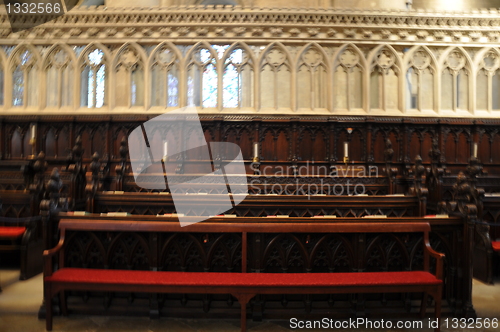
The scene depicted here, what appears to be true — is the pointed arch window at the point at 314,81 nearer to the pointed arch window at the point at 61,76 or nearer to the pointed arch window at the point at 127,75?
the pointed arch window at the point at 127,75

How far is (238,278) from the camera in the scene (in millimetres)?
3078

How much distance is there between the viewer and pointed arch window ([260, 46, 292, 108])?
928 cm

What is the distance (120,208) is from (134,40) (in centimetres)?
638

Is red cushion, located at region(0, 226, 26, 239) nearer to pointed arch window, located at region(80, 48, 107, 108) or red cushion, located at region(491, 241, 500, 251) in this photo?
pointed arch window, located at region(80, 48, 107, 108)

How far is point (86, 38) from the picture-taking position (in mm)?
9375

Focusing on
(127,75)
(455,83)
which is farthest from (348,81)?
(127,75)

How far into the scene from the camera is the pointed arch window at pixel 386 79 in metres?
9.28

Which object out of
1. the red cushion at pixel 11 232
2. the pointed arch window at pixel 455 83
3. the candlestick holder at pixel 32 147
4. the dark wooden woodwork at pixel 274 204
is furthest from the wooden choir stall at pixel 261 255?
the pointed arch window at pixel 455 83

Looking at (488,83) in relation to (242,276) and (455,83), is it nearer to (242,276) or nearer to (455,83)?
(455,83)

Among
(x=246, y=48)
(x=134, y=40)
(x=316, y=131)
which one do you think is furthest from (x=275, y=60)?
(x=134, y=40)

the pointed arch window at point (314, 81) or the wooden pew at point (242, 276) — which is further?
the pointed arch window at point (314, 81)

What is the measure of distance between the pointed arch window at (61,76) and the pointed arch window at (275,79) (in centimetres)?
586

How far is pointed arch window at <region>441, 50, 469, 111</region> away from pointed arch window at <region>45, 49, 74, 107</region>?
1132cm

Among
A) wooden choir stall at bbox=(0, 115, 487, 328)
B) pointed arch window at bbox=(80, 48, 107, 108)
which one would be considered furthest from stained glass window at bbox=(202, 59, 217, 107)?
wooden choir stall at bbox=(0, 115, 487, 328)
